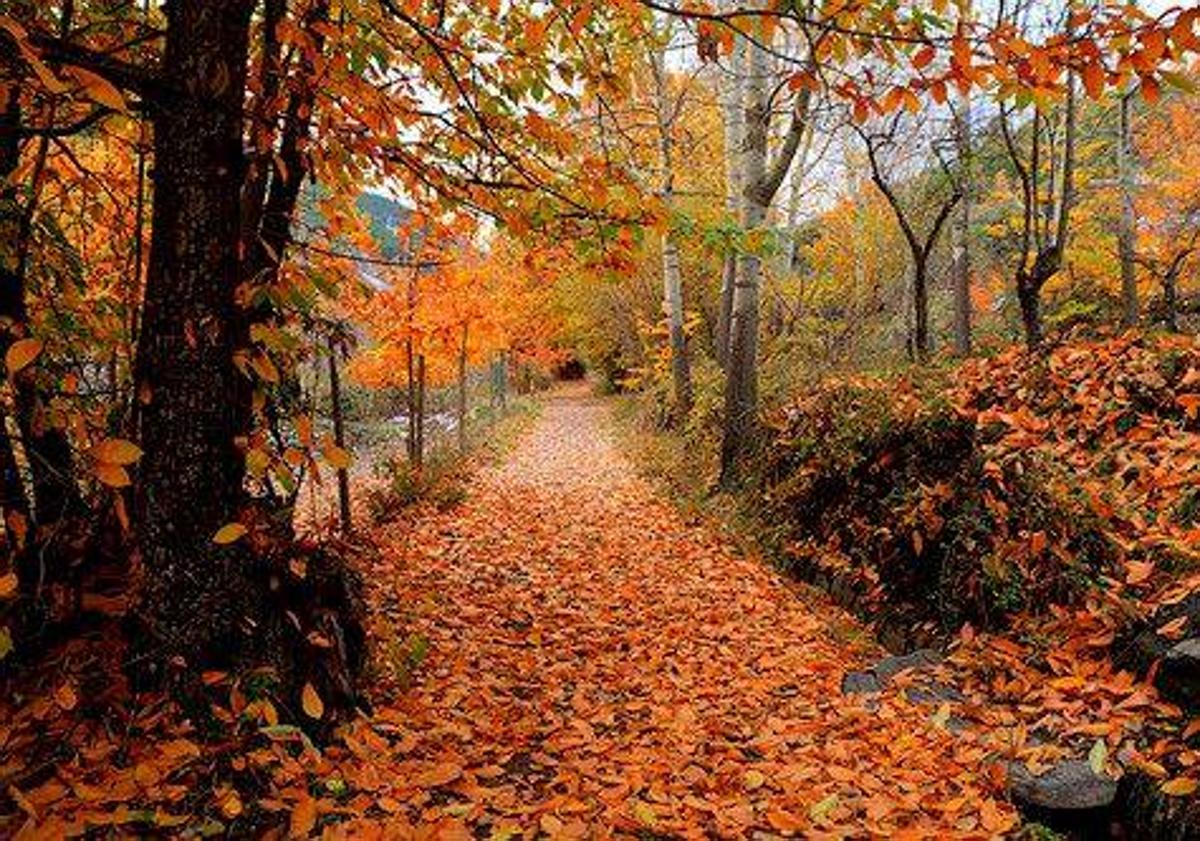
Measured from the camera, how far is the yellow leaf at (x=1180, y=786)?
2881 millimetres

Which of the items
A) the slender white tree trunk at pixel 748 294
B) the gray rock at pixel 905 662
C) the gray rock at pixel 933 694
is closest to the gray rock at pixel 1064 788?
the gray rock at pixel 933 694

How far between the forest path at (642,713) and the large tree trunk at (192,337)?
1.00 metres

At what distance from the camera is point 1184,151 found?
18.1m

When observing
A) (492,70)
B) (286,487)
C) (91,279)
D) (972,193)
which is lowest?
(286,487)

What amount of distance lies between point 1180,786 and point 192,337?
387 cm

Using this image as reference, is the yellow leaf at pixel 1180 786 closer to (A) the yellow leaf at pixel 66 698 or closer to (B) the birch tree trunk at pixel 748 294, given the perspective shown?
(A) the yellow leaf at pixel 66 698

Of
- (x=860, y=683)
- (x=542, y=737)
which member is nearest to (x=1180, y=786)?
(x=860, y=683)

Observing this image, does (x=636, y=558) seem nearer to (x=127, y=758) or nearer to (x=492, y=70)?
(x=492, y=70)

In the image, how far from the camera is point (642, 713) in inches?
170

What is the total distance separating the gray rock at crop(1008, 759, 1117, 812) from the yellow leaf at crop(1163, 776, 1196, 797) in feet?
0.76

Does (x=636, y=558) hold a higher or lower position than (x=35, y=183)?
lower

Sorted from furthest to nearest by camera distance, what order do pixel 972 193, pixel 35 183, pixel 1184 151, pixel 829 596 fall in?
pixel 1184 151 → pixel 972 193 → pixel 829 596 → pixel 35 183

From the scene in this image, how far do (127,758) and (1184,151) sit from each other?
74.5 feet

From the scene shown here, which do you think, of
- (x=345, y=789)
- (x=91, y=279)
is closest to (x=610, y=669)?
(x=345, y=789)
